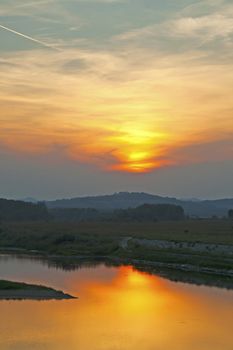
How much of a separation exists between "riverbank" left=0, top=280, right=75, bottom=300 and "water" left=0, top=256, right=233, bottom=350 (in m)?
1.27

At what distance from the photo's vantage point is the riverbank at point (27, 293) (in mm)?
36409

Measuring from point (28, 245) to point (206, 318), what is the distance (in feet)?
170

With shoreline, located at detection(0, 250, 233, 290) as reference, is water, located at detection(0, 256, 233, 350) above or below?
below

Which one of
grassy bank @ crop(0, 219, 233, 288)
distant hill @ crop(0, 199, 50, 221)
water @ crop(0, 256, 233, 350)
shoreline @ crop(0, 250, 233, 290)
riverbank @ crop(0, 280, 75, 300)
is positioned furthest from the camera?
distant hill @ crop(0, 199, 50, 221)

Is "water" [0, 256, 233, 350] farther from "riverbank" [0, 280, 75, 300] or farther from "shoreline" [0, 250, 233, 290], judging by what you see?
"shoreline" [0, 250, 233, 290]

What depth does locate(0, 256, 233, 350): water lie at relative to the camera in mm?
25172

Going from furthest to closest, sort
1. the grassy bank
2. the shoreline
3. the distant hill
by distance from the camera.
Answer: the distant hill
the grassy bank
the shoreline

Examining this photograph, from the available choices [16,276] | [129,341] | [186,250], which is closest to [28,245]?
[186,250]

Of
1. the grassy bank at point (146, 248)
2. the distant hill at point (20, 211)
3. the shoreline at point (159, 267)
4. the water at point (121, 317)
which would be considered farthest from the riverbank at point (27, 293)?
the distant hill at point (20, 211)

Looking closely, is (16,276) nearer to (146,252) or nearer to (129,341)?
(146,252)

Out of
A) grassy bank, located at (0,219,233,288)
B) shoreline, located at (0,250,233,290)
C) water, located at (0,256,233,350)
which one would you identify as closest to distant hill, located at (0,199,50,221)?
grassy bank, located at (0,219,233,288)

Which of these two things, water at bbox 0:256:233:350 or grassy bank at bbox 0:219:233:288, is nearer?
water at bbox 0:256:233:350

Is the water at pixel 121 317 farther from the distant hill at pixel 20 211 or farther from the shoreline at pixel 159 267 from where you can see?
the distant hill at pixel 20 211

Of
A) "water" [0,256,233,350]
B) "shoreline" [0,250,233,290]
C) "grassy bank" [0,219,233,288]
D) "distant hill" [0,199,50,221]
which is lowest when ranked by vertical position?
"water" [0,256,233,350]
